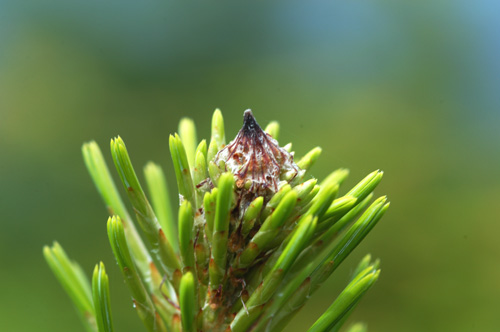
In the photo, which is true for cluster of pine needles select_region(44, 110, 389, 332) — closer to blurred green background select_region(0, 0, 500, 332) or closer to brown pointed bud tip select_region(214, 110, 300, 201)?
brown pointed bud tip select_region(214, 110, 300, 201)

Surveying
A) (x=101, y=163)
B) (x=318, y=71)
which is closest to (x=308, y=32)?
(x=318, y=71)

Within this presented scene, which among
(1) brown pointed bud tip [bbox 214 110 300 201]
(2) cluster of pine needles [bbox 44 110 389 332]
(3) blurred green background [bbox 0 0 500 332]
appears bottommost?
(2) cluster of pine needles [bbox 44 110 389 332]

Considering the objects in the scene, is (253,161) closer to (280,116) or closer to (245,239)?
(245,239)

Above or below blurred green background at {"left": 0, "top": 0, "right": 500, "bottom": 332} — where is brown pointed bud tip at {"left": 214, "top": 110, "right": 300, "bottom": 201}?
below

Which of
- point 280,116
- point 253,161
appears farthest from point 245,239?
point 280,116

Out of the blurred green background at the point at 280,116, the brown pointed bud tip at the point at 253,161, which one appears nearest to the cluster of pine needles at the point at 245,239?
the brown pointed bud tip at the point at 253,161

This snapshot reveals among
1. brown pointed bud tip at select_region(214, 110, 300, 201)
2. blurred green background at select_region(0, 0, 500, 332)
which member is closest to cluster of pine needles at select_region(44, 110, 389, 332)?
brown pointed bud tip at select_region(214, 110, 300, 201)

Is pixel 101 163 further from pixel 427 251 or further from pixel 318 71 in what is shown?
pixel 318 71

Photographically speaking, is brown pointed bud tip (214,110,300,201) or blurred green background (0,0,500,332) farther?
blurred green background (0,0,500,332)
